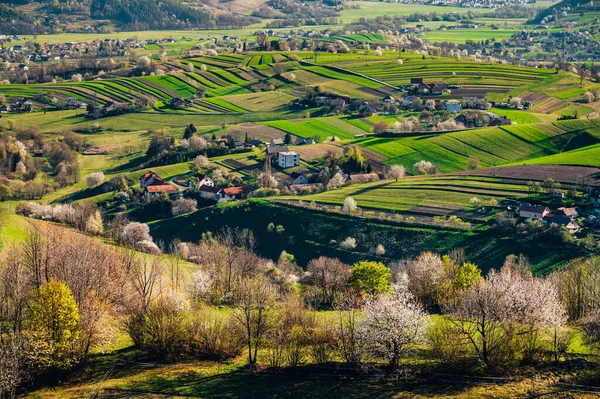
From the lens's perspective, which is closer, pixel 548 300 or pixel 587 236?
pixel 548 300

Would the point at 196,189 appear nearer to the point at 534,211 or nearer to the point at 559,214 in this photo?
the point at 534,211

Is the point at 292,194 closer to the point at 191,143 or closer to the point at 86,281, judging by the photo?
the point at 191,143

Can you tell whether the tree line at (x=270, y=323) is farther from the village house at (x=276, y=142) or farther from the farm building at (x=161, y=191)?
the village house at (x=276, y=142)

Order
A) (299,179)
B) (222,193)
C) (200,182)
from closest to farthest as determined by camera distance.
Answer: (222,193)
(200,182)
(299,179)

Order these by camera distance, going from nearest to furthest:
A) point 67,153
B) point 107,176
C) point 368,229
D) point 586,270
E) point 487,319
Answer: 1. point 487,319
2. point 586,270
3. point 368,229
4. point 107,176
5. point 67,153

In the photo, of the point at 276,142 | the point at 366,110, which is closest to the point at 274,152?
the point at 276,142

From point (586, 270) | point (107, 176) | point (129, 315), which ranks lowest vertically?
point (107, 176)

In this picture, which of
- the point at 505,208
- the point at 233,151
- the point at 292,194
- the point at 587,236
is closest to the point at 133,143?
the point at 233,151
